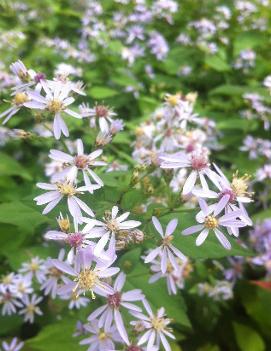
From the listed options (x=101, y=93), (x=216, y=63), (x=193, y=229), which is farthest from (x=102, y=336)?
(x=216, y=63)

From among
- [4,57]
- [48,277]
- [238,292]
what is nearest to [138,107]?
[4,57]

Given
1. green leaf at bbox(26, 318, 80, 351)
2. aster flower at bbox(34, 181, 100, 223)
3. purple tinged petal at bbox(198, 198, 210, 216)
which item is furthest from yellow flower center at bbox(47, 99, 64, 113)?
green leaf at bbox(26, 318, 80, 351)

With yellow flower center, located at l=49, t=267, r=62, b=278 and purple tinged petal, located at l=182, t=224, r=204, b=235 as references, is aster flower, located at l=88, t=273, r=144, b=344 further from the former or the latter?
yellow flower center, located at l=49, t=267, r=62, b=278

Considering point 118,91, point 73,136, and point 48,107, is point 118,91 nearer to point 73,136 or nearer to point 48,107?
point 73,136

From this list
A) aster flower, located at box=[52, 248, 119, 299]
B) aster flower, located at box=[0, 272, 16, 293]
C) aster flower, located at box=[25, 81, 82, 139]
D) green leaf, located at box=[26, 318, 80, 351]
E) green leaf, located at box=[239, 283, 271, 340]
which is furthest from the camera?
green leaf, located at box=[239, 283, 271, 340]

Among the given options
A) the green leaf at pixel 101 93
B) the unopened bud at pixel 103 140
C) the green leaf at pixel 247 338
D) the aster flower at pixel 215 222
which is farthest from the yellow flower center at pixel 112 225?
the green leaf at pixel 101 93

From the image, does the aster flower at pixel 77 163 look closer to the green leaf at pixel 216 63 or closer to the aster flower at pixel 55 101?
the aster flower at pixel 55 101
